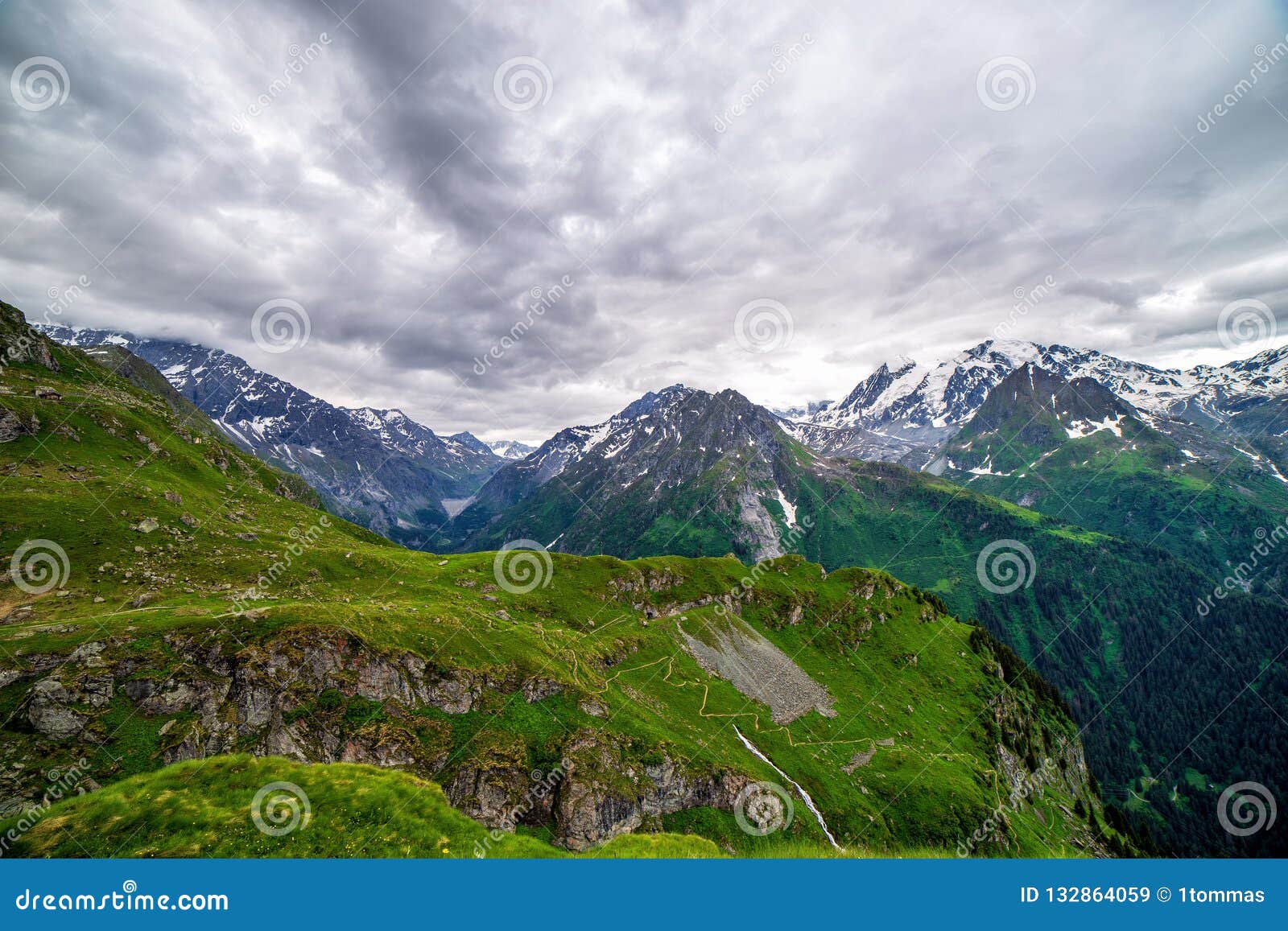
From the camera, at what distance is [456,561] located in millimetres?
93312

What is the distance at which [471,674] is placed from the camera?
4778 centimetres

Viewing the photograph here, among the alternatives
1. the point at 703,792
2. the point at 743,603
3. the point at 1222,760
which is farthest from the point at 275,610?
the point at 1222,760

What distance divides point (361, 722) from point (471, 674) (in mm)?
10106

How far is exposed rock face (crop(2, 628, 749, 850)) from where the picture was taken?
3139 centimetres

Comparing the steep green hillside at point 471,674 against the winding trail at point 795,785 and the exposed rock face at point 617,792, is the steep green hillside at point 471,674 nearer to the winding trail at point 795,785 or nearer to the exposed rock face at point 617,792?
the exposed rock face at point 617,792

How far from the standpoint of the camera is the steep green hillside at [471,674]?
33.4m

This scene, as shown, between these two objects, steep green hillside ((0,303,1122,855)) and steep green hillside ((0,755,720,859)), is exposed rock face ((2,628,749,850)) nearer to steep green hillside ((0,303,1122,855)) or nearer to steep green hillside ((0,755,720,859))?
steep green hillside ((0,303,1122,855))

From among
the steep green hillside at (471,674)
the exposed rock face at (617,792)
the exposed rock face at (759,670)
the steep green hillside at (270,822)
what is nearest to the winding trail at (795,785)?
the steep green hillside at (471,674)

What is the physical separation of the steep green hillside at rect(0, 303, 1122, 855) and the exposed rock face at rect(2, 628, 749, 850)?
0.57 ft

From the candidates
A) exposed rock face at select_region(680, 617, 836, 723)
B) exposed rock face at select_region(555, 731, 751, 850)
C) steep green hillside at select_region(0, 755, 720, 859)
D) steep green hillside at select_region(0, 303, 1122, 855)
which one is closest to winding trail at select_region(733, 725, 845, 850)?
steep green hillside at select_region(0, 303, 1122, 855)

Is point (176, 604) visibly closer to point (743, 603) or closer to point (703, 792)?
point (703, 792)

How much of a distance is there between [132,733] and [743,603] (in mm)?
93712

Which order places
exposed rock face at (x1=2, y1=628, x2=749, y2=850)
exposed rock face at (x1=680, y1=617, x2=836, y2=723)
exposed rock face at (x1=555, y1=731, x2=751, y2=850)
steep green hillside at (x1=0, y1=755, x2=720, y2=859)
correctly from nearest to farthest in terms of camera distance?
steep green hillside at (x1=0, y1=755, x2=720, y2=859) < exposed rock face at (x1=2, y1=628, x2=749, y2=850) < exposed rock face at (x1=555, y1=731, x2=751, y2=850) < exposed rock face at (x1=680, y1=617, x2=836, y2=723)

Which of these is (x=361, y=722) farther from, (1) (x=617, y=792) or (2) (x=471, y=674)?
(1) (x=617, y=792)
